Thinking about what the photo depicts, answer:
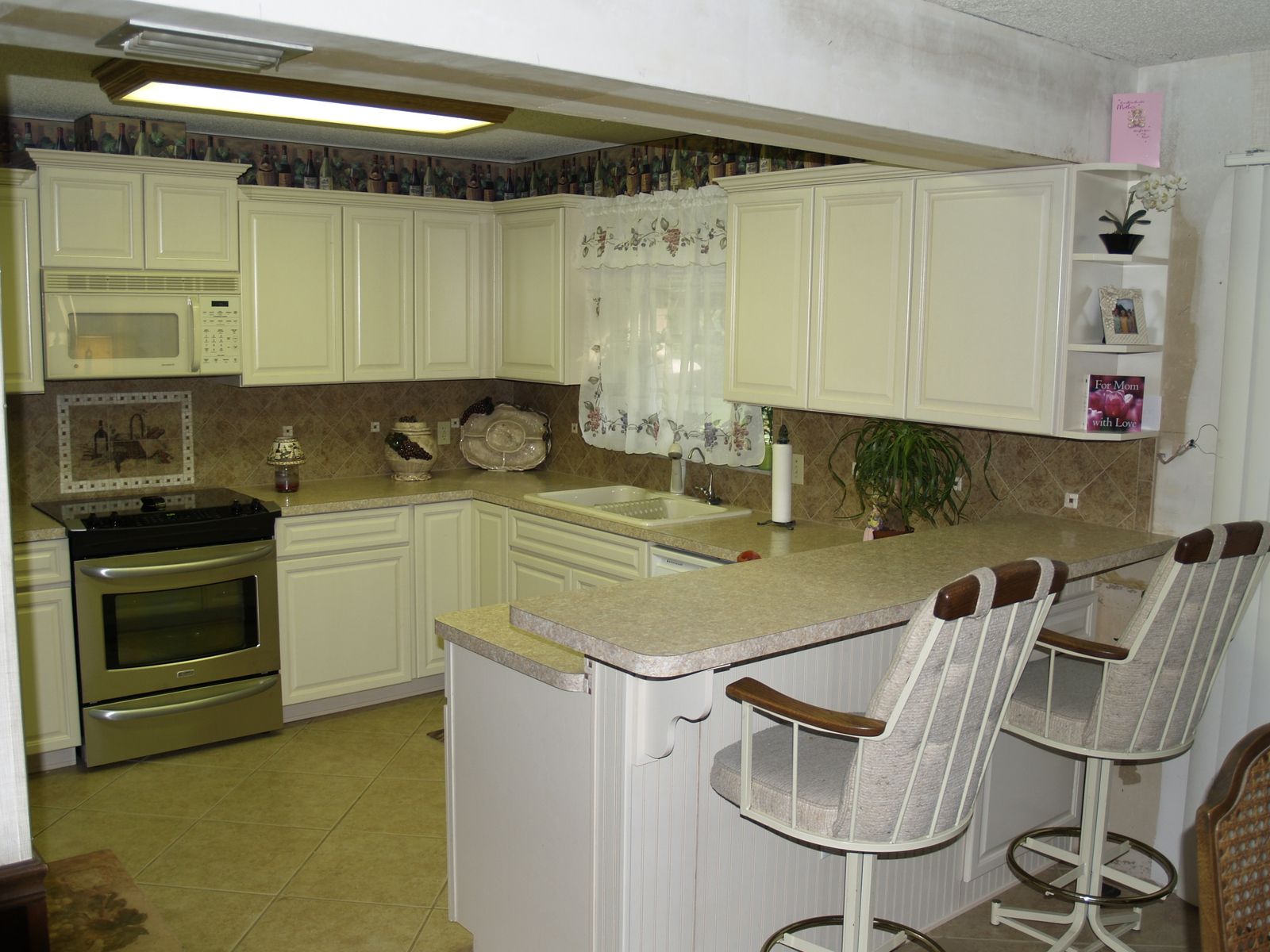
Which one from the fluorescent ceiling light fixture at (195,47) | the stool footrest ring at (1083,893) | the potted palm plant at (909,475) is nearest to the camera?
the fluorescent ceiling light fixture at (195,47)

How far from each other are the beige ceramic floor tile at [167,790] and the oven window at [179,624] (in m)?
0.40

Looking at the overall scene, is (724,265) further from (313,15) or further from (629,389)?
(313,15)

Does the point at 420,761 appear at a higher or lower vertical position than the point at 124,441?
lower

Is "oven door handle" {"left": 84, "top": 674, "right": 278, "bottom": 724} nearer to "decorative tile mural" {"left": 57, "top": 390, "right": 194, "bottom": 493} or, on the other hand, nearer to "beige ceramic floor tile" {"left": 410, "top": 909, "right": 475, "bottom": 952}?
"decorative tile mural" {"left": 57, "top": 390, "right": 194, "bottom": 493}

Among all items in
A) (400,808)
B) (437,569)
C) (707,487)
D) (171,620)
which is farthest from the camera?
(437,569)

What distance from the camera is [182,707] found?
4.28m

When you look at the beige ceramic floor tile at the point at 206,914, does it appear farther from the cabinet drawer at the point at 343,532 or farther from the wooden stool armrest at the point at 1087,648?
the wooden stool armrest at the point at 1087,648

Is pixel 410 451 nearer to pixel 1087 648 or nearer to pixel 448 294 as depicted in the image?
pixel 448 294

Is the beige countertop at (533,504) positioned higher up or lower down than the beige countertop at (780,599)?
lower down

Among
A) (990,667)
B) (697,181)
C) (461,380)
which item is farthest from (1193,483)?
(461,380)

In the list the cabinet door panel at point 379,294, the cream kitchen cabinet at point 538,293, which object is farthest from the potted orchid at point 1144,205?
the cabinet door panel at point 379,294

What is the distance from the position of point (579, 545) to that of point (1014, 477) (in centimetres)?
168

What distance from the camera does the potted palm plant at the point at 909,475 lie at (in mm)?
3689

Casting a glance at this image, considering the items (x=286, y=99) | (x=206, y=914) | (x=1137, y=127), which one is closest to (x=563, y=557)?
(x=206, y=914)
